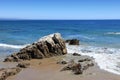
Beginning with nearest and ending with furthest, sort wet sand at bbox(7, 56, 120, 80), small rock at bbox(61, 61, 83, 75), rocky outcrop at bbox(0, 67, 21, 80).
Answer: rocky outcrop at bbox(0, 67, 21, 80), wet sand at bbox(7, 56, 120, 80), small rock at bbox(61, 61, 83, 75)

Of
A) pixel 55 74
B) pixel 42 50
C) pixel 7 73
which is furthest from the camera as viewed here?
pixel 42 50

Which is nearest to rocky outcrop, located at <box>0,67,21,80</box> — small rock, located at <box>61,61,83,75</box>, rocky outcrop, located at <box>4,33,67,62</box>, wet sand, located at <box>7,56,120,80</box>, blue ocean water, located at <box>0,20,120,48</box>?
wet sand, located at <box>7,56,120,80</box>

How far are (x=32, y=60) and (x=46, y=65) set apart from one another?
2.87 metres

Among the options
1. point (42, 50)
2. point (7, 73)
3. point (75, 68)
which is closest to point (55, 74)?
point (75, 68)

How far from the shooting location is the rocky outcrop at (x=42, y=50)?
83.1 ft

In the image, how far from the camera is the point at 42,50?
1027 inches

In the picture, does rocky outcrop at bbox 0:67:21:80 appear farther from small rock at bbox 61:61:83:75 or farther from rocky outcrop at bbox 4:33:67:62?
rocky outcrop at bbox 4:33:67:62

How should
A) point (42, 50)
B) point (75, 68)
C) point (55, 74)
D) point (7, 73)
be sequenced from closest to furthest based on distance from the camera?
point (7, 73) → point (55, 74) → point (75, 68) → point (42, 50)

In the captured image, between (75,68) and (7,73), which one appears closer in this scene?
(7,73)

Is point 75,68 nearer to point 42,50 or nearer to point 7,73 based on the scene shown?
point 7,73

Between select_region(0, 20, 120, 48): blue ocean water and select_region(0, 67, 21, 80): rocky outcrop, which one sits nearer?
select_region(0, 67, 21, 80): rocky outcrop

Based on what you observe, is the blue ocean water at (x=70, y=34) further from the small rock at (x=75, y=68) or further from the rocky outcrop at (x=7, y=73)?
the rocky outcrop at (x=7, y=73)

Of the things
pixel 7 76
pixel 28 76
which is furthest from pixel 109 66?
pixel 7 76

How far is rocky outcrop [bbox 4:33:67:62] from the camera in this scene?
25.3 m
